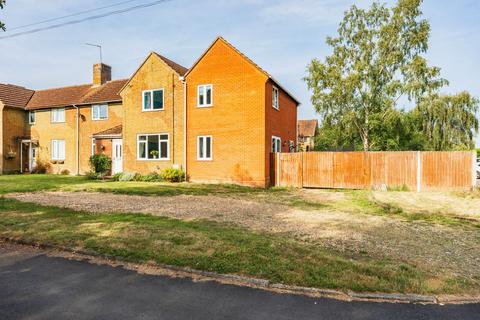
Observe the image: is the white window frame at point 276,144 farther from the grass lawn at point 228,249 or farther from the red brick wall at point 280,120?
the grass lawn at point 228,249

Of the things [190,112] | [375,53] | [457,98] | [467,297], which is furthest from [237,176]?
[457,98]

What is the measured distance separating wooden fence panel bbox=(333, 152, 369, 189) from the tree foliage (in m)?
10.9

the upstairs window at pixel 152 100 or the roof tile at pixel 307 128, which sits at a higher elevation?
the roof tile at pixel 307 128

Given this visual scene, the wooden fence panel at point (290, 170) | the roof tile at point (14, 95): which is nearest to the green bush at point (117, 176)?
the wooden fence panel at point (290, 170)

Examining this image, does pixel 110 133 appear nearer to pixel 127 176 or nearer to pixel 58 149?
pixel 127 176

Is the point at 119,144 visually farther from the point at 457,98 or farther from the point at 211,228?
the point at 457,98

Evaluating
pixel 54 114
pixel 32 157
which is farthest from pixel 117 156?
pixel 32 157

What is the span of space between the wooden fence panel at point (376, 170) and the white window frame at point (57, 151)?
19.8 meters

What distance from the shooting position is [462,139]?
3331 cm

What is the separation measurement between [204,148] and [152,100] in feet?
18.2

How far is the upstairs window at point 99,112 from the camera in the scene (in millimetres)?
27859

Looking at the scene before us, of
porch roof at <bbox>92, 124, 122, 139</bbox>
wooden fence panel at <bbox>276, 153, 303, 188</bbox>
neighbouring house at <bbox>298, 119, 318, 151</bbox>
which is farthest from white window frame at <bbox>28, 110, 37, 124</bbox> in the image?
neighbouring house at <bbox>298, 119, 318, 151</bbox>

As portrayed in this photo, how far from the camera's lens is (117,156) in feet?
84.6

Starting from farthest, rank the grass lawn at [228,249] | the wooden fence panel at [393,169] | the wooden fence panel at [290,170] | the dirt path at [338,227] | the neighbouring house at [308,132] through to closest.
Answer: the neighbouring house at [308,132], the wooden fence panel at [290,170], the wooden fence panel at [393,169], the dirt path at [338,227], the grass lawn at [228,249]
